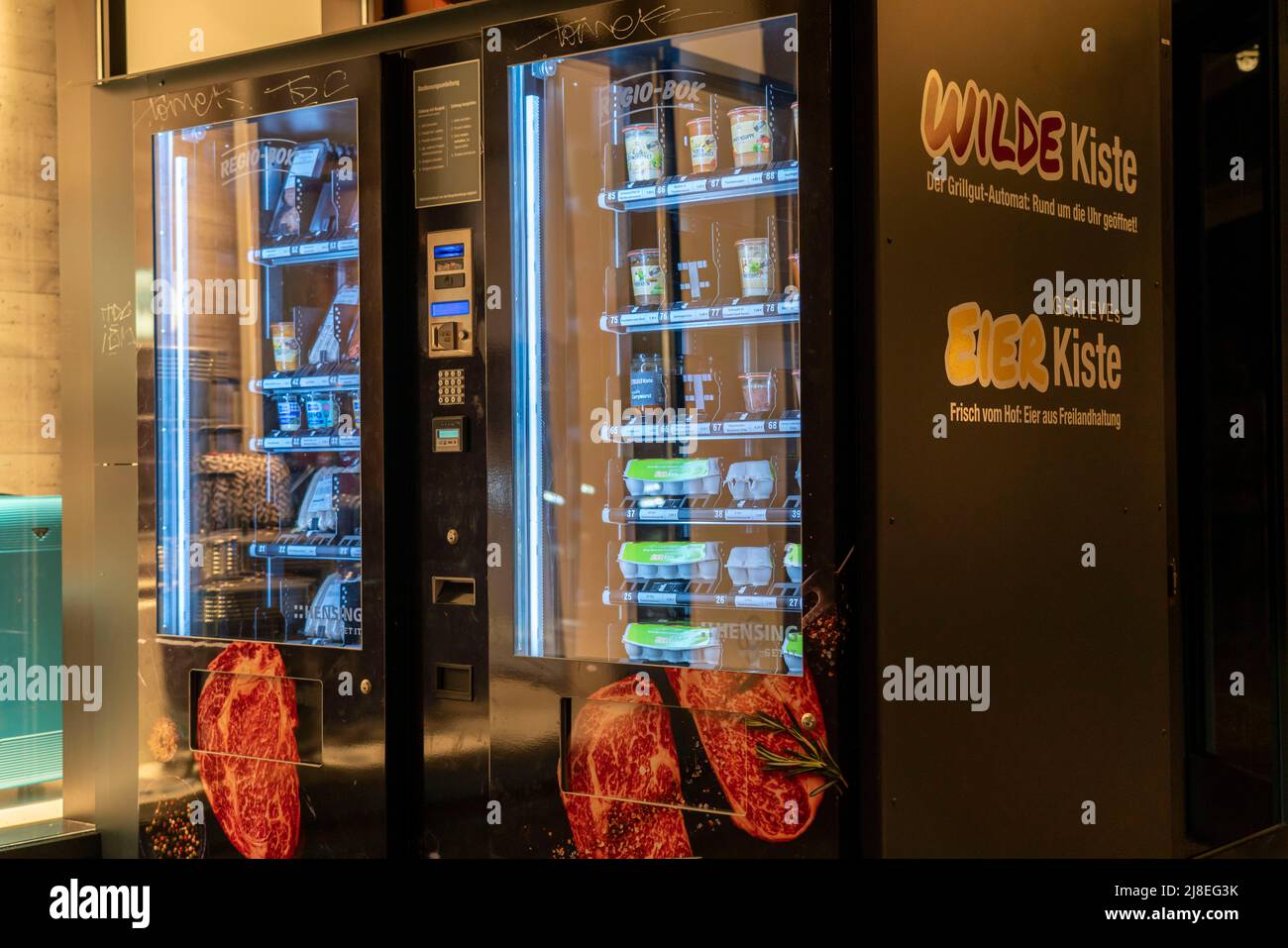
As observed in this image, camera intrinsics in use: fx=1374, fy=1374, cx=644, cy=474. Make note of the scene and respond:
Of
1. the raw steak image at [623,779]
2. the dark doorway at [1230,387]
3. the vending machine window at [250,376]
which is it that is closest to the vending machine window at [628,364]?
Result: the raw steak image at [623,779]

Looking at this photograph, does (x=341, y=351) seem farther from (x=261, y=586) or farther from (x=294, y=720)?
(x=294, y=720)

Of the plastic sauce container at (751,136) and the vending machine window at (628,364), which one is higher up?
the plastic sauce container at (751,136)

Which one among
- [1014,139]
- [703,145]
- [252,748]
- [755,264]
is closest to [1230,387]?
[1014,139]

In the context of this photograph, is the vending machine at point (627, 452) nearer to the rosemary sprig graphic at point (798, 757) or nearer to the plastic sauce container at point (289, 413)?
the rosemary sprig graphic at point (798, 757)

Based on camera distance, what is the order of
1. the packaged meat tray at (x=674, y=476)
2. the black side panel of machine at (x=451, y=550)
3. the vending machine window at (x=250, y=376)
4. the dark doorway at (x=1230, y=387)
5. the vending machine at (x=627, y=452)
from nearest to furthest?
the vending machine at (x=627, y=452) → the packaged meat tray at (x=674, y=476) → the black side panel of machine at (x=451, y=550) → the vending machine window at (x=250, y=376) → the dark doorway at (x=1230, y=387)

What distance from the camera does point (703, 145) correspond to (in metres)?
3.22

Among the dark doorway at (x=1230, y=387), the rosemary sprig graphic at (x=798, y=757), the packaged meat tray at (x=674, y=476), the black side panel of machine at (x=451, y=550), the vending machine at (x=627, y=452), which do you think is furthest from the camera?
the dark doorway at (x=1230, y=387)

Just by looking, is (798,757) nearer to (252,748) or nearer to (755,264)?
(755,264)

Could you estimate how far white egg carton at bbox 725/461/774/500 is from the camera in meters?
3.13

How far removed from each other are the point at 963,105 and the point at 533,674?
159cm

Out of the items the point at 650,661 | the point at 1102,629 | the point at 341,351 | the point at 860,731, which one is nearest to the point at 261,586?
the point at 341,351

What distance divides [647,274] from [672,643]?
0.88 metres

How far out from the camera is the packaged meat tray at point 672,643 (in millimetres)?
3082

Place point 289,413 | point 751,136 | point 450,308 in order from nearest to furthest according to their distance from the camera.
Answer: point 751,136 < point 450,308 < point 289,413
